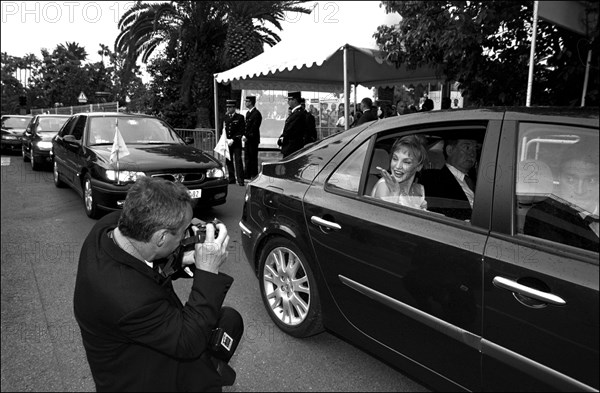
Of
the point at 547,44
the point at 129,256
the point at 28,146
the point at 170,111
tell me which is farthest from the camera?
the point at 170,111

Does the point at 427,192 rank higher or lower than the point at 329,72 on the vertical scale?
lower

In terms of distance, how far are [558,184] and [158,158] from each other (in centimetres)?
521

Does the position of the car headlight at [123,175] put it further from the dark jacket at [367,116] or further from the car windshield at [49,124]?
the car windshield at [49,124]

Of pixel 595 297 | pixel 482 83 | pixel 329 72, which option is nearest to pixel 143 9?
pixel 329 72

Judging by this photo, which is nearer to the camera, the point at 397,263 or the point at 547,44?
the point at 397,263

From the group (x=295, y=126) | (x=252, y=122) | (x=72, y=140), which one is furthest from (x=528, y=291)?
(x=252, y=122)

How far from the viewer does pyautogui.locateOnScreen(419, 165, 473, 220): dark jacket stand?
7.85ft

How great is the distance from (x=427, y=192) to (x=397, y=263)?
0.65 metres

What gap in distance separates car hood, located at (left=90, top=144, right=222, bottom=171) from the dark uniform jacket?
106 inches

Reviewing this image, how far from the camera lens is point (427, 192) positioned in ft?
9.19

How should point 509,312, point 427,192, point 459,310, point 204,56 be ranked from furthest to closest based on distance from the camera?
point 204,56, point 427,192, point 459,310, point 509,312

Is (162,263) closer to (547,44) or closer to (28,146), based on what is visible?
(547,44)

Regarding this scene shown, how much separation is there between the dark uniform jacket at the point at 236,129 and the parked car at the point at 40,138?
497 cm

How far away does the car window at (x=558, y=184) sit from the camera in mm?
1887
